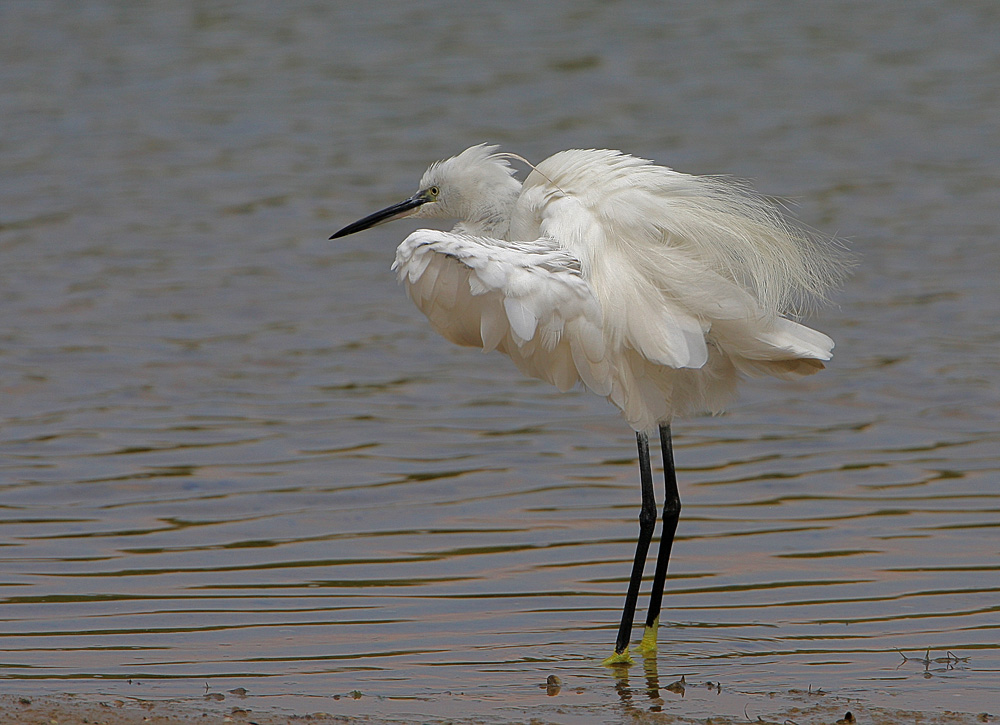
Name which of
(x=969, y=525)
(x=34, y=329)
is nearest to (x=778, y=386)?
(x=969, y=525)

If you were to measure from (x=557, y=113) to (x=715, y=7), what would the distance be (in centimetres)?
710

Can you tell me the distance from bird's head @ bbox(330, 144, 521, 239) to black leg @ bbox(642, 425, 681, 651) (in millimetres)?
1078

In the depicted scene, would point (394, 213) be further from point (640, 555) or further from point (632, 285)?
point (640, 555)

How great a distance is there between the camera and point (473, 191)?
6191 millimetres

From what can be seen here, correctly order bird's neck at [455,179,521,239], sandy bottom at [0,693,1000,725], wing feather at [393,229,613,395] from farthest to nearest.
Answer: bird's neck at [455,179,521,239] < wing feather at [393,229,613,395] < sandy bottom at [0,693,1000,725]

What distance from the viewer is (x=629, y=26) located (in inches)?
856

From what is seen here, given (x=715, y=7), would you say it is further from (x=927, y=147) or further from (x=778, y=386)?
(x=778, y=386)

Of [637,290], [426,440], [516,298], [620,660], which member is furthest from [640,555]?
[426,440]

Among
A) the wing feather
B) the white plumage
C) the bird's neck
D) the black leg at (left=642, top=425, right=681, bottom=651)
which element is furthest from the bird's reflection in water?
the bird's neck

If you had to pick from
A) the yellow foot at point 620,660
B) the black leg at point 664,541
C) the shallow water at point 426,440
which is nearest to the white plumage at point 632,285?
the black leg at point 664,541

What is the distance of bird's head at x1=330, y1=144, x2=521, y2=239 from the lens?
6152 millimetres

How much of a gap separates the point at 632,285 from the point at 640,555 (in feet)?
3.50

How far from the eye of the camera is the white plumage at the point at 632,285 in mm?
5199

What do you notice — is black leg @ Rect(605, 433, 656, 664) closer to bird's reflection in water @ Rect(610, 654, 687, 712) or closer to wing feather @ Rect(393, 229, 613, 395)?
bird's reflection in water @ Rect(610, 654, 687, 712)
